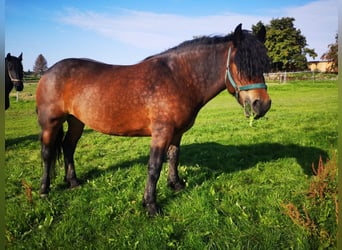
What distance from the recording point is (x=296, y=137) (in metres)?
7.36

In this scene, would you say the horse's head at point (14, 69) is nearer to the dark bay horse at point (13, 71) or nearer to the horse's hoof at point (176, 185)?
the dark bay horse at point (13, 71)

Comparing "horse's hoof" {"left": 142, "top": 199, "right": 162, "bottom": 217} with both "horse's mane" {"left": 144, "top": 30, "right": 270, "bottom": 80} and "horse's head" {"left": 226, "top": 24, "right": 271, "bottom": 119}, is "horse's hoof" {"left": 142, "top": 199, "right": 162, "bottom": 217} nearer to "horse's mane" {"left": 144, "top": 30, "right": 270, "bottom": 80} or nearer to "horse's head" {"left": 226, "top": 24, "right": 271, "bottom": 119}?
"horse's head" {"left": 226, "top": 24, "right": 271, "bottom": 119}

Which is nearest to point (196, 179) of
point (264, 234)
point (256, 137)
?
point (264, 234)

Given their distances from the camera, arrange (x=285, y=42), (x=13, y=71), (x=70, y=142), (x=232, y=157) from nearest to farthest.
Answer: (x=70, y=142) → (x=232, y=157) → (x=13, y=71) → (x=285, y=42)

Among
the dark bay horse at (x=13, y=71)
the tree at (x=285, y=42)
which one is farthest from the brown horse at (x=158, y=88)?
the tree at (x=285, y=42)

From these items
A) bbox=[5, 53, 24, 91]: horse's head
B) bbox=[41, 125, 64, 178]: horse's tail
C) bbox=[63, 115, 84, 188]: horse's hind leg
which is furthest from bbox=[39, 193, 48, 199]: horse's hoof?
bbox=[5, 53, 24, 91]: horse's head

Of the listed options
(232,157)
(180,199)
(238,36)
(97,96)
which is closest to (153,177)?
(180,199)

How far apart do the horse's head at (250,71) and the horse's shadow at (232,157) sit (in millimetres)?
1929

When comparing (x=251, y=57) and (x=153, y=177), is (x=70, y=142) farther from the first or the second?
(x=251, y=57)

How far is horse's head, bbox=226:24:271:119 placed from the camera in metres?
3.17

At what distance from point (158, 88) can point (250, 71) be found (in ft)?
4.04

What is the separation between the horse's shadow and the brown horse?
1.54 m

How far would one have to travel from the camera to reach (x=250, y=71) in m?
3.16

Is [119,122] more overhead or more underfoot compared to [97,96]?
more underfoot
